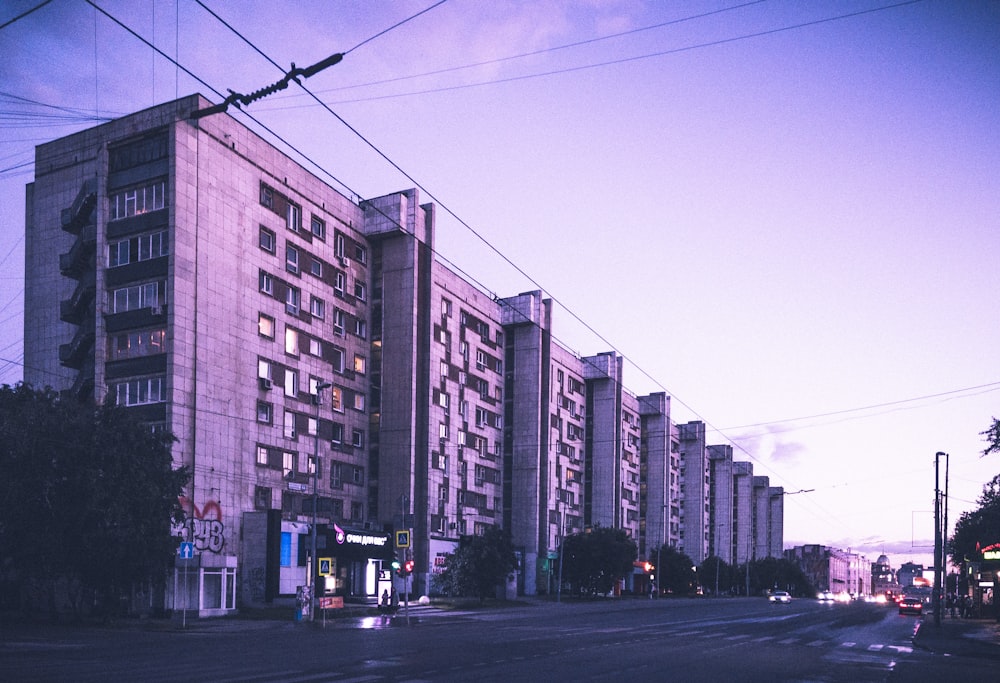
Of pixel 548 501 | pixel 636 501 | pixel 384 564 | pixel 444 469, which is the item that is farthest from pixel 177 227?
pixel 636 501

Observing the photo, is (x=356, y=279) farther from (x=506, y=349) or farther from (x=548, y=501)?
(x=548, y=501)

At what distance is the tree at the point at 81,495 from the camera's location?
3616 centimetres

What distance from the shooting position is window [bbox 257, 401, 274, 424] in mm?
58094

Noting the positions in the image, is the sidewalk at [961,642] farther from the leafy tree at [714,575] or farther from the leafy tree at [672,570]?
the leafy tree at [714,575]

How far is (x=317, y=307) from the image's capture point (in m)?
65.6

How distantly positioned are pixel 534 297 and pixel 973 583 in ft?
154

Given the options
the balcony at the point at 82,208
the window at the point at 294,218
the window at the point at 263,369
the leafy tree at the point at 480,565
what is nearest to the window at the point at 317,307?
the window at the point at 294,218

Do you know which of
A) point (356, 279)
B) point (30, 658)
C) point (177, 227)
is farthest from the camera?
point (356, 279)

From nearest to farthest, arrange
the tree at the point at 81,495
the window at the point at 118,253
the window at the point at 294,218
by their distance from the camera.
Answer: the tree at the point at 81,495 < the window at the point at 118,253 < the window at the point at 294,218

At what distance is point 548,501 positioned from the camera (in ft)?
314

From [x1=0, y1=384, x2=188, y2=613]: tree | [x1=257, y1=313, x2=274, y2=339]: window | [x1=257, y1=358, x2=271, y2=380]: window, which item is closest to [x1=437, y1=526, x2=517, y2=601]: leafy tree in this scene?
[x1=257, y1=358, x2=271, y2=380]: window

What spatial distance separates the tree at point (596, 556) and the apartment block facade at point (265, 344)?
6.13m

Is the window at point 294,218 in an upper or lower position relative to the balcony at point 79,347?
upper

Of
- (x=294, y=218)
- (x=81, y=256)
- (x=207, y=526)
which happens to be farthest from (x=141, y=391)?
(x=294, y=218)
